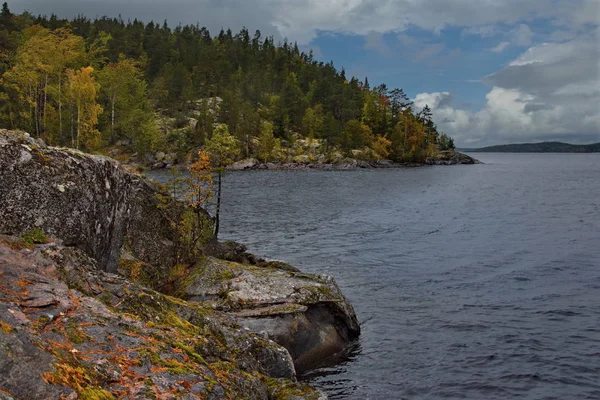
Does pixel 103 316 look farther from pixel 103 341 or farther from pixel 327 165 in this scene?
pixel 327 165

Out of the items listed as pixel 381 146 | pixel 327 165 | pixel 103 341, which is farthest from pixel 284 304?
pixel 381 146

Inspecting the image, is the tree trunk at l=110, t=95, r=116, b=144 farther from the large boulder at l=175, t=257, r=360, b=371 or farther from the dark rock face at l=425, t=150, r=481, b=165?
the dark rock face at l=425, t=150, r=481, b=165

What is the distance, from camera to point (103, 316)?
25.6 feet

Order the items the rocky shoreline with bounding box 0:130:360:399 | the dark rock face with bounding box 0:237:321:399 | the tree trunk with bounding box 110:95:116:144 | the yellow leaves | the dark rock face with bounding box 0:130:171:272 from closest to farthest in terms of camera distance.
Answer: the dark rock face with bounding box 0:237:321:399, the rocky shoreline with bounding box 0:130:360:399, the dark rock face with bounding box 0:130:171:272, the yellow leaves, the tree trunk with bounding box 110:95:116:144

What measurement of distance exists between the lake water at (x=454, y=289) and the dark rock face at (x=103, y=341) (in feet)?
20.0

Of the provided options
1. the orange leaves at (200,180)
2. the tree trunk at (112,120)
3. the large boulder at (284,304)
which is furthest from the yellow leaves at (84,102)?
the large boulder at (284,304)

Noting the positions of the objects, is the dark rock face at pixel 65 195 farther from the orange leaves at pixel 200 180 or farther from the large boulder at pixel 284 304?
the orange leaves at pixel 200 180

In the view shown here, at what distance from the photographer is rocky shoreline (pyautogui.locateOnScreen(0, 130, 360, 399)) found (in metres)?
6.39

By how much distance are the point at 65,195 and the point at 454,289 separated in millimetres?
19963

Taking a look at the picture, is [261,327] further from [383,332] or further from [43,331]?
[43,331]

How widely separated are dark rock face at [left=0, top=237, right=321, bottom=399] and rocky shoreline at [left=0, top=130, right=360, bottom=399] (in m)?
0.02

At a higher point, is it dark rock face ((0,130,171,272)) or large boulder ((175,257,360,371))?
dark rock face ((0,130,171,272))

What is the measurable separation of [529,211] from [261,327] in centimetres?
4758

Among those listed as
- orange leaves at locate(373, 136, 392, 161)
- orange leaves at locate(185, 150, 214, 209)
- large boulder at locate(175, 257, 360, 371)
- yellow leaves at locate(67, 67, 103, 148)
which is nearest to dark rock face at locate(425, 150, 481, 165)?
orange leaves at locate(373, 136, 392, 161)
